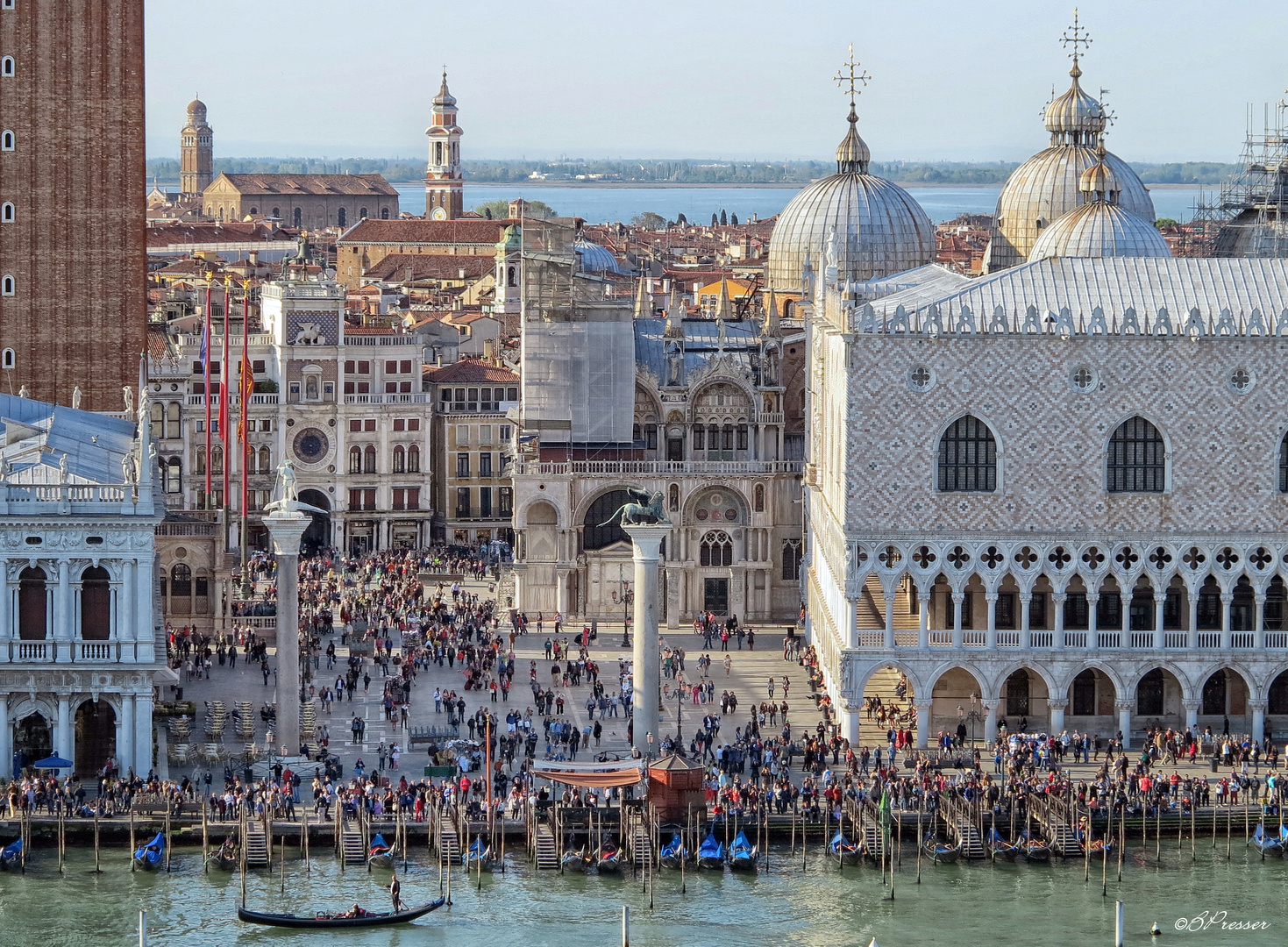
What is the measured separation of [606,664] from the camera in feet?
224

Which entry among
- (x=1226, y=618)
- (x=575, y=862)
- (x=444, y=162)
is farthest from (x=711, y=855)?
(x=444, y=162)

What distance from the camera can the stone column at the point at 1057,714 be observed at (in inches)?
2324

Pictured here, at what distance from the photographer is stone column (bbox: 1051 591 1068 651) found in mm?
58781

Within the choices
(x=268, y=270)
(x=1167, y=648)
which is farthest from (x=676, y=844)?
(x=268, y=270)

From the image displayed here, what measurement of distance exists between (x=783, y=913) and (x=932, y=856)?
437 centimetres

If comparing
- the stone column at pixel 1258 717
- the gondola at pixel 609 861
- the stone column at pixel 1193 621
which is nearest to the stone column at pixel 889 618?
the stone column at pixel 1193 621

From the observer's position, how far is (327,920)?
4738 centimetres

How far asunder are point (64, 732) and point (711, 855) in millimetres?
13126

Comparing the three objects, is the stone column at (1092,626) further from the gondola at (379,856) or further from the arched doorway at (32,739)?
the arched doorway at (32,739)

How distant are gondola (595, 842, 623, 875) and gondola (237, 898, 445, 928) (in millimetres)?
4395

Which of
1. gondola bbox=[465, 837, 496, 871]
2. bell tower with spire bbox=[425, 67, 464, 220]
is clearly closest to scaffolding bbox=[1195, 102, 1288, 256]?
gondola bbox=[465, 837, 496, 871]

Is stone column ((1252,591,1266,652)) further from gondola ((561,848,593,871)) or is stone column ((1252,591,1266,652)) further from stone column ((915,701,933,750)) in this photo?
gondola ((561,848,593,871))

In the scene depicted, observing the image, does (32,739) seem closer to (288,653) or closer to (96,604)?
(96,604)

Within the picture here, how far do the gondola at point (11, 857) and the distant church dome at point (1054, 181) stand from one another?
36.8 metres
